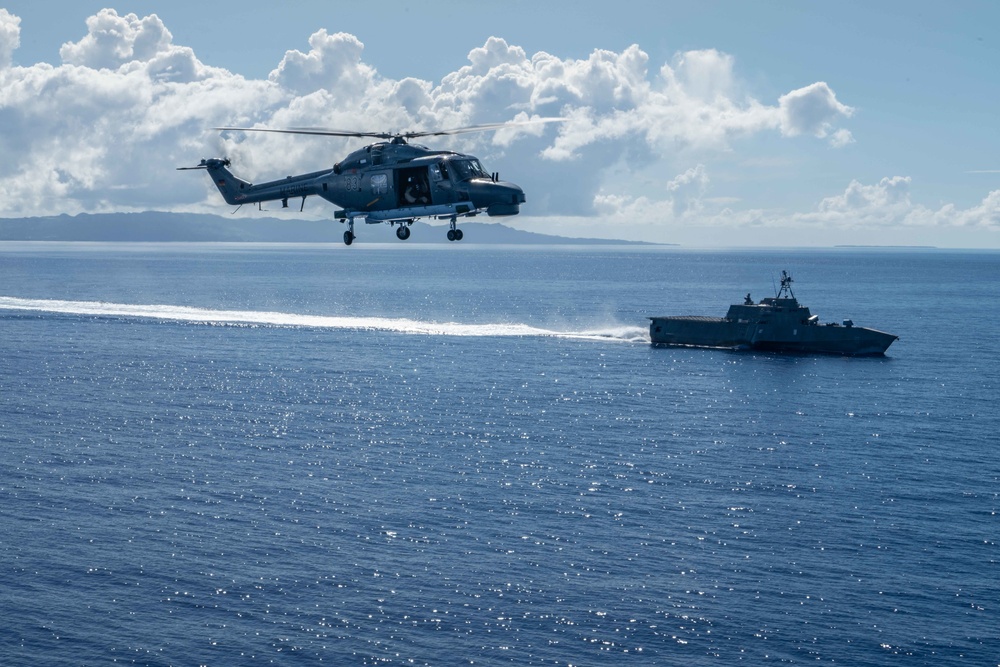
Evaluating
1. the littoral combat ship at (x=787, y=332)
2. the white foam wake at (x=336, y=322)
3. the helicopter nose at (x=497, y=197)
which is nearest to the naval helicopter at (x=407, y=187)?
the helicopter nose at (x=497, y=197)

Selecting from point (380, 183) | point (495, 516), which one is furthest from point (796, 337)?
point (380, 183)

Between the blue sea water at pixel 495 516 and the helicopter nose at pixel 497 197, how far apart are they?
1992 centimetres

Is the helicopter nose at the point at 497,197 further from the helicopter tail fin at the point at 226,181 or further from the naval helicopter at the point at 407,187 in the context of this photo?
the helicopter tail fin at the point at 226,181

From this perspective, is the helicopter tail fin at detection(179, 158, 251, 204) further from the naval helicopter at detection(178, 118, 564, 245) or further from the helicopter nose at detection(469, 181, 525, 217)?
the helicopter nose at detection(469, 181, 525, 217)

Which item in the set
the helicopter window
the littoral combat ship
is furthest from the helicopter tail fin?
the littoral combat ship

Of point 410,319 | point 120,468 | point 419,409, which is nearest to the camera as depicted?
point 120,468

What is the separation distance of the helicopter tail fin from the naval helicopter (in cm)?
1014

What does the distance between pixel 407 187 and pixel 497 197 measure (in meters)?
6.90

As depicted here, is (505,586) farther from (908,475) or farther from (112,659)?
(908,475)

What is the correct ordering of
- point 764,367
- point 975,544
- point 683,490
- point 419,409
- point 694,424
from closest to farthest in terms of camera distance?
point 975,544 < point 683,490 < point 694,424 < point 419,409 < point 764,367

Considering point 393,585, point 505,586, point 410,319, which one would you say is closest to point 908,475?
point 505,586

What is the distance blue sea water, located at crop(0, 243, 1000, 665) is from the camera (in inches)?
2050

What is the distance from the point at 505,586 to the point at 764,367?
81852 mm

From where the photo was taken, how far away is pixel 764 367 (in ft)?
433
